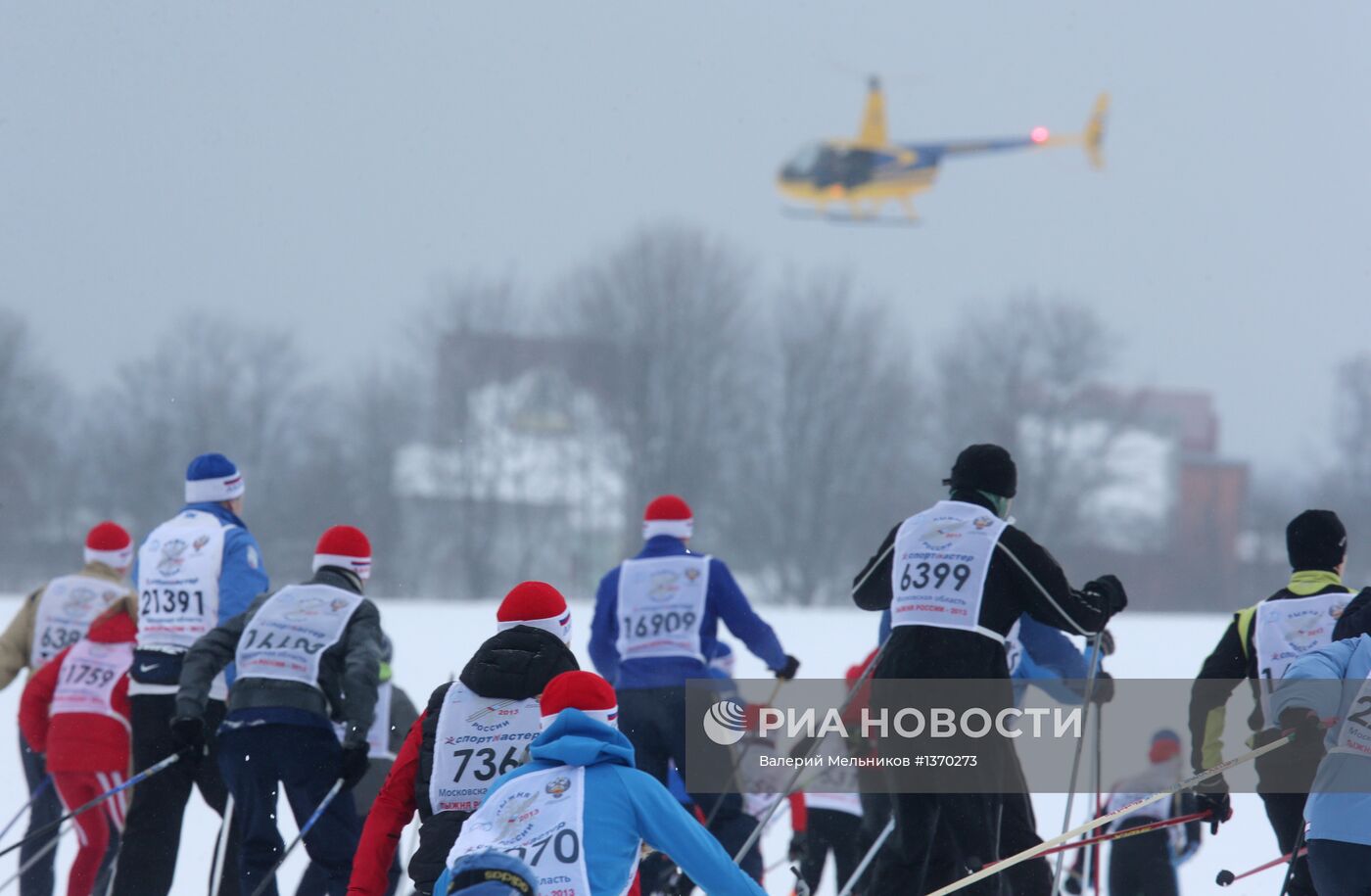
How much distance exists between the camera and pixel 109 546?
681cm

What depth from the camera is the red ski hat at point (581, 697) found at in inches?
132

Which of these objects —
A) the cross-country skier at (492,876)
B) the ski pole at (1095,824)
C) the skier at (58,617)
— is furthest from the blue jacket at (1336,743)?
the skier at (58,617)

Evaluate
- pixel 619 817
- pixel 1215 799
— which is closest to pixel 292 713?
pixel 619 817

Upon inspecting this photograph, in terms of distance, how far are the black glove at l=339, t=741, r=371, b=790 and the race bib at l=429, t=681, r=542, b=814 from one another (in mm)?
1238

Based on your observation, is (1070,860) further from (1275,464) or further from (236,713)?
(1275,464)

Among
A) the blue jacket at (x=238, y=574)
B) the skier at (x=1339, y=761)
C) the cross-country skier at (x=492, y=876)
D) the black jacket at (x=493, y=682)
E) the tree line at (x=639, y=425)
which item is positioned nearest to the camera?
the cross-country skier at (x=492, y=876)

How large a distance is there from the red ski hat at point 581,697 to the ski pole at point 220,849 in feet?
8.45

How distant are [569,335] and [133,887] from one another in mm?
37045

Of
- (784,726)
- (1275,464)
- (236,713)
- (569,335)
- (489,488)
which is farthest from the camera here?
(1275,464)

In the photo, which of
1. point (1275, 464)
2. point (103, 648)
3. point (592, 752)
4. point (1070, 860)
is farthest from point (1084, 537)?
point (592, 752)

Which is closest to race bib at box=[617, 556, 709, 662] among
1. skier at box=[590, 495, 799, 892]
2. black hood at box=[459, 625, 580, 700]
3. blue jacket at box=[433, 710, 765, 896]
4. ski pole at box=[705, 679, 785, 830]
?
skier at box=[590, 495, 799, 892]

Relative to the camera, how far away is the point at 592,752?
3.22 m

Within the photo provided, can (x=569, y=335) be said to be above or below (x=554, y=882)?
below

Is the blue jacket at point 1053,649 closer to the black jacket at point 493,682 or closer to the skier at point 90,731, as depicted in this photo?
the black jacket at point 493,682
